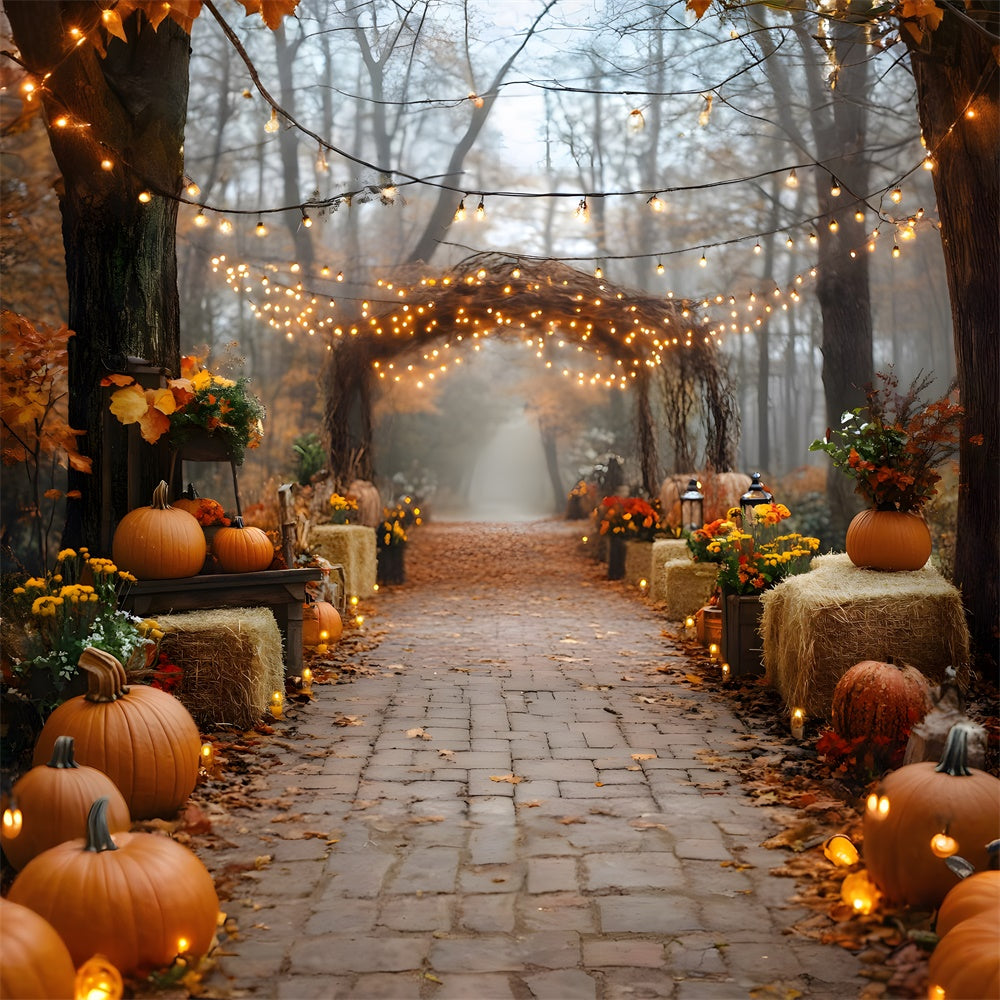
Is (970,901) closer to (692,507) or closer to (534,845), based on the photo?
(534,845)

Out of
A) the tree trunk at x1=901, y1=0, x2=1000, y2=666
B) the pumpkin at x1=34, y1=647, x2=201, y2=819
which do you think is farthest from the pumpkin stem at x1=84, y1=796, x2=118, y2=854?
the tree trunk at x1=901, y1=0, x2=1000, y2=666

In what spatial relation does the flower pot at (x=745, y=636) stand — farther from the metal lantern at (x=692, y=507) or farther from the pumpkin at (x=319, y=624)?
the metal lantern at (x=692, y=507)

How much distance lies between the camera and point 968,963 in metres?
2.39

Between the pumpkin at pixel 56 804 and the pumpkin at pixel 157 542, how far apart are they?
7.28 feet

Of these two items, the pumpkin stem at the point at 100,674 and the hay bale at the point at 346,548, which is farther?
the hay bale at the point at 346,548

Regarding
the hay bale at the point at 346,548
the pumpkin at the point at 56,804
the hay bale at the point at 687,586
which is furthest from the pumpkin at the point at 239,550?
the hay bale at the point at 687,586

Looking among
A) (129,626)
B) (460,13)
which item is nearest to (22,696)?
(129,626)

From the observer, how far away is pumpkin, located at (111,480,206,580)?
5.40 metres

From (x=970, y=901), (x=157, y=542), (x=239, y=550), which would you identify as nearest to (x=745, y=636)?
(x=239, y=550)

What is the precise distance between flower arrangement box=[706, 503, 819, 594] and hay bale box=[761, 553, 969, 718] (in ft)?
4.26

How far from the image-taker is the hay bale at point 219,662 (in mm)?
5172

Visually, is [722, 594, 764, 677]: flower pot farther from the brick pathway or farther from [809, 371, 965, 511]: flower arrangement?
[809, 371, 965, 511]: flower arrangement

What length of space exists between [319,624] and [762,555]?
3568 mm

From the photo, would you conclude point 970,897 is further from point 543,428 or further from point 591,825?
point 543,428
